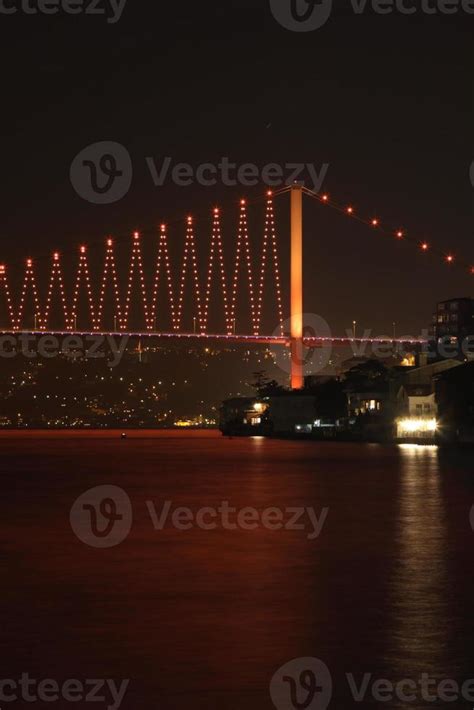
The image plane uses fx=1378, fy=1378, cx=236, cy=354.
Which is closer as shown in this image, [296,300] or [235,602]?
[235,602]

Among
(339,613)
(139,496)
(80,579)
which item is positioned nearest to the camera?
(339,613)

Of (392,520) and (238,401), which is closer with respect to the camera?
(392,520)

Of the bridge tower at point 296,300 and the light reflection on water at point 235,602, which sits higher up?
the bridge tower at point 296,300

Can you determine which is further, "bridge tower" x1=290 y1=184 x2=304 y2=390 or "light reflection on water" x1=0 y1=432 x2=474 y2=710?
"bridge tower" x1=290 y1=184 x2=304 y2=390

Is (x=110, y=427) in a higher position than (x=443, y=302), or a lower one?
lower

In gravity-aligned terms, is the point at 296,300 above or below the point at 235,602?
above

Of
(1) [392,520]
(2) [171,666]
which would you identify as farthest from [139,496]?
(2) [171,666]

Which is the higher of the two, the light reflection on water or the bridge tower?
the bridge tower

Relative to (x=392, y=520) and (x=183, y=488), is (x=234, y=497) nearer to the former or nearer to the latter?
(x=183, y=488)
